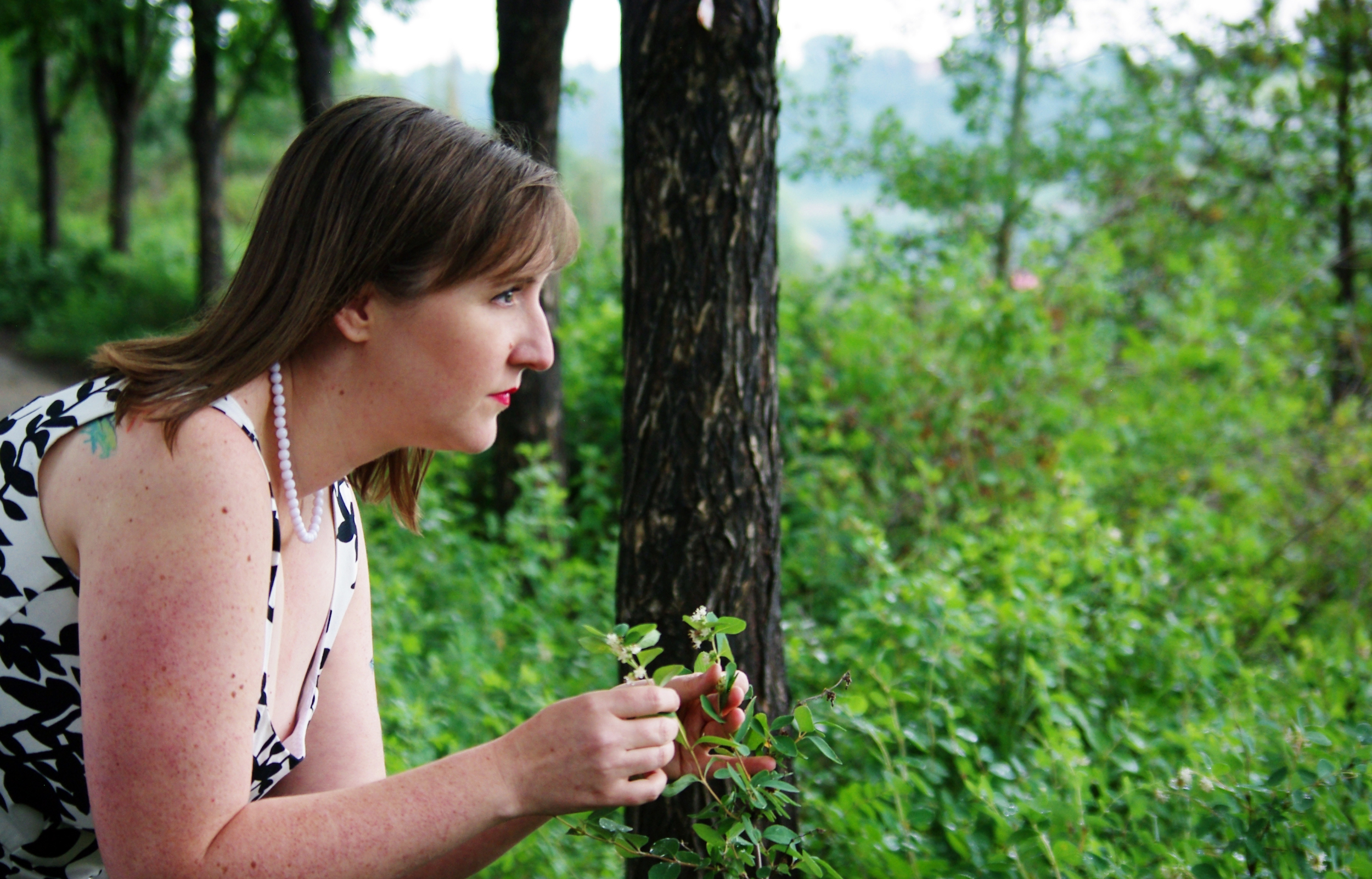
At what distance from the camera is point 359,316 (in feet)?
4.58

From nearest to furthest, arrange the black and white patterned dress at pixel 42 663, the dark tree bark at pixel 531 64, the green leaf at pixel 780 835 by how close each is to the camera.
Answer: the black and white patterned dress at pixel 42 663
the green leaf at pixel 780 835
the dark tree bark at pixel 531 64

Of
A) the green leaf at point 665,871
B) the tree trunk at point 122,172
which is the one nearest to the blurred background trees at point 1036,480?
the green leaf at point 665,871

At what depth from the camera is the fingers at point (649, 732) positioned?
1248 millimetres

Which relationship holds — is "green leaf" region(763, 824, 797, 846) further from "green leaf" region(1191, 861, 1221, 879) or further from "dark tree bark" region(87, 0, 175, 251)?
"dark tree bark" region(87, 0, 175, 251)

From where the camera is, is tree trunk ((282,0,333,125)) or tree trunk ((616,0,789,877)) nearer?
tree trunk ((616,0,789,877))

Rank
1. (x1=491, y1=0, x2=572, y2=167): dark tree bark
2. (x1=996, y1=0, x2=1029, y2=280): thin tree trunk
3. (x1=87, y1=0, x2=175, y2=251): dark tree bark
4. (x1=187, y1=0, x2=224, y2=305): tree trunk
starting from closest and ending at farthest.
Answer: (x1=491, y1=0, x2=572, y2=167): dark tree bark < (x1=996, y1=0, x2=1029, y2=280): thin tree trunk < (x1=187, y1=0, x2=224, y2=305): tree trunk < (x1=87, y1=0, x2=175, y2=251): dark tree bark

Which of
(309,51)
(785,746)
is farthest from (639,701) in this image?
(309,51)

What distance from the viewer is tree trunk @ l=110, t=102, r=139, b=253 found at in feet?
45.5

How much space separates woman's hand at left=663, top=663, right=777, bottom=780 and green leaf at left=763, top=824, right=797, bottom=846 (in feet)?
0.28

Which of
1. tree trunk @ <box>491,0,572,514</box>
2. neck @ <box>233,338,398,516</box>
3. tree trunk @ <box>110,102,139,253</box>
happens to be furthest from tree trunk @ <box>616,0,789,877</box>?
tree trunk @ <box>110,102,139,253</box>

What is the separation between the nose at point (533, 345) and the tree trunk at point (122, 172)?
1511cm

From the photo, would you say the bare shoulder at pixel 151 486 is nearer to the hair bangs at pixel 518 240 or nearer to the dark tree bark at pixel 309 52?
the hair bangs at pixel 518 240

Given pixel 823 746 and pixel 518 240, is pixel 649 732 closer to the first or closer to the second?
pixel 823 746

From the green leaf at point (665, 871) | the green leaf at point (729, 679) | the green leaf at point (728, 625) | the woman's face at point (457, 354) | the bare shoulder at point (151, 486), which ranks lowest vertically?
the green leaf at point (665, 871)
